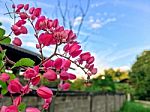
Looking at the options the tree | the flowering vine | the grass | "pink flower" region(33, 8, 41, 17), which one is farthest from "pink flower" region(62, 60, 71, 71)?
the tree

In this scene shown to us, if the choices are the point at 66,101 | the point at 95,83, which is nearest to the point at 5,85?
the point at 66,101

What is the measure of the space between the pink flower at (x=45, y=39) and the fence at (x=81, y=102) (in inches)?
136

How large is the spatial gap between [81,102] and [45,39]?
9.76 metres

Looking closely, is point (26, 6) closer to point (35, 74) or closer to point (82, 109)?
point (35, 74)

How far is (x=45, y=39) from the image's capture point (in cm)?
149

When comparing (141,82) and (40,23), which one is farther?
(141,82)

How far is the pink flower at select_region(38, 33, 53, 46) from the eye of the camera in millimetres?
1483

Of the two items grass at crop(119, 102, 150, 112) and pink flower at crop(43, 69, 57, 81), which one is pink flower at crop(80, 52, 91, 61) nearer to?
pink flower at crop(43, 69, 57, 81)

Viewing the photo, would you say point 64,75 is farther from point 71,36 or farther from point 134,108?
point 134,108

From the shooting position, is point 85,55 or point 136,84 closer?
point 85,55

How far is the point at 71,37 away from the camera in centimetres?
160

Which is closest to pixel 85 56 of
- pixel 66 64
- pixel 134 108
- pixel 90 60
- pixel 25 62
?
pixel 90 60

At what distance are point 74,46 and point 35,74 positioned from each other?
22cm

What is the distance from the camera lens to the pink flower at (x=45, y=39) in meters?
1.48
